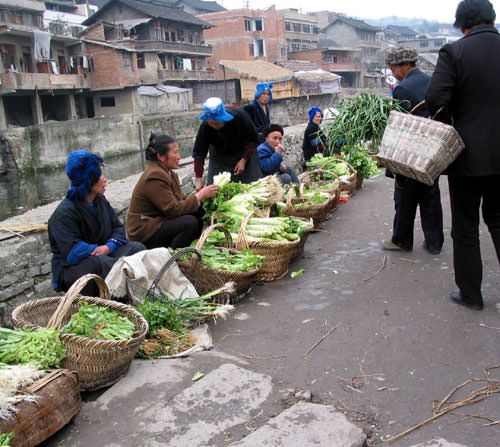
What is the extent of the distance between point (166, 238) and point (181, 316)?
3.82 ft

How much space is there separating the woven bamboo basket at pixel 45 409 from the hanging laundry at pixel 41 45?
3281 cm

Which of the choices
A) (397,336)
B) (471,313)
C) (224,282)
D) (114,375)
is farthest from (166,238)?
(471,313)

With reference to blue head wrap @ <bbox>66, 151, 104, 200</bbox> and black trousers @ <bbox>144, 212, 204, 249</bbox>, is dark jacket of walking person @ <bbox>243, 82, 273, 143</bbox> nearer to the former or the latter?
black trousers @ <bbox>144, 212, 204, 249</bbox>

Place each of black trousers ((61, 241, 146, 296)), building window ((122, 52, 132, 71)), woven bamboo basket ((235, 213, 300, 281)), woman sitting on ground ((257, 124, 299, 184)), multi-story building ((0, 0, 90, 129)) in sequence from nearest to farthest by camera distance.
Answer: black trousers ((61, 241, 146, 296)) → woven bamboo basket ((235, 213, 300, 281)) → woman sitting on ground ((257, 124, 299, 184)) → multi-story building ((0, 0, 90, 129)) → building window ((122, 52, 132, 71))

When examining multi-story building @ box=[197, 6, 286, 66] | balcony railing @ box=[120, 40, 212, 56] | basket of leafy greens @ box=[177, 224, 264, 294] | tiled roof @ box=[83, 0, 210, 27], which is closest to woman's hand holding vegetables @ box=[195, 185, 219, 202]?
basket of leafy greens @ box=[177, 224, 264, 294]

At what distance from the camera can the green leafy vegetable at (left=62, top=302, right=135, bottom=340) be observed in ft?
9.71

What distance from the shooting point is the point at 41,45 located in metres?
31.5

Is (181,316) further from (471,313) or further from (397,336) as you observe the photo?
(471,313)

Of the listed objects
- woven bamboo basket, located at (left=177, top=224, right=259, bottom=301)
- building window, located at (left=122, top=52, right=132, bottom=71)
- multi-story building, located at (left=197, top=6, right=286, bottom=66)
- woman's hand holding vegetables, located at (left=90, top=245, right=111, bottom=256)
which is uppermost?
multi-story building, located at (left=197, top=6, right=286, bottom=66)

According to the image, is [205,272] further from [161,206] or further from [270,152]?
[270,152]

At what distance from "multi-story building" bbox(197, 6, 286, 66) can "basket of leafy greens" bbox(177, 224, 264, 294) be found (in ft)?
162

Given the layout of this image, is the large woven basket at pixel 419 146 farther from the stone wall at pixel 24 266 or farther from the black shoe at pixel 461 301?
the stone wall at pixel 24 266

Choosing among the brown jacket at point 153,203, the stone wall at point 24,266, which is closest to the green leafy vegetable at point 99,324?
the brown jacket at point 153,203

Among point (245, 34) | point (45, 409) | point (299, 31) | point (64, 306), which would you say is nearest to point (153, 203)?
point (64, 306)
